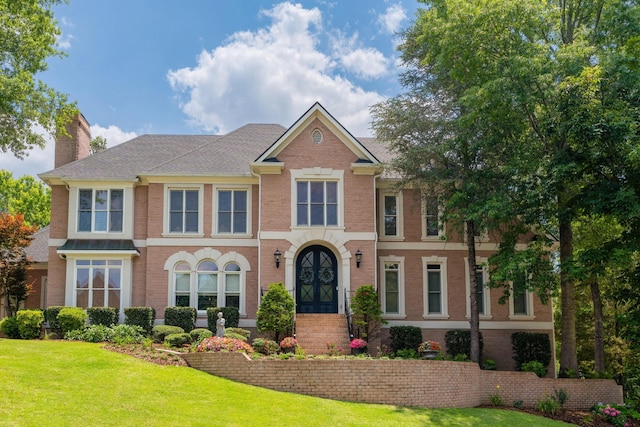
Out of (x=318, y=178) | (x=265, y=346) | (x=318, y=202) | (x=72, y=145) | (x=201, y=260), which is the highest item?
(x=72, y=145)

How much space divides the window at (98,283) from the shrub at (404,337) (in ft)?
34.1

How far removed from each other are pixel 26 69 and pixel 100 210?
20.7ft

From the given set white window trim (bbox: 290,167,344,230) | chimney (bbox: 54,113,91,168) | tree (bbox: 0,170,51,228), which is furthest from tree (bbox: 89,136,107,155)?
white window trim (bbox: 290,167,344,230)

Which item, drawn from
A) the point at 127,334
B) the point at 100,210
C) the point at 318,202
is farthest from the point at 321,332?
the point at 100,210

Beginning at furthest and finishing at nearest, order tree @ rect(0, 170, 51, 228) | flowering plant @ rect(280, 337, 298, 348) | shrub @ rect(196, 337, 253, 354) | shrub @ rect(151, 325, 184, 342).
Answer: tree @ rect(0, 170, 51, 228), shrub @ rect(151, 325, 184, 342), flowering plant @ rect(280, 337, 298, 348), shrub @ rect(196, 337, 253, 354)

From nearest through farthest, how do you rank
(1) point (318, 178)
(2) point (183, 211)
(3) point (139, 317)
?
(3) point (139, 317)
(1) point (318, 178)
(2) point (183, 211)

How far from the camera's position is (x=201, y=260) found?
23.7 metres

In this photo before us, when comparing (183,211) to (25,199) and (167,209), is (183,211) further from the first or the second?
(25,199)

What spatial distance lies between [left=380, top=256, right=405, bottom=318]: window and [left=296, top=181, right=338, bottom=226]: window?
3073 millimetres

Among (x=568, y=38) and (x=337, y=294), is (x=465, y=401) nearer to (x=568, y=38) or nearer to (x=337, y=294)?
(x=337, y=294)

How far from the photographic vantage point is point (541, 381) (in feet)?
61.9

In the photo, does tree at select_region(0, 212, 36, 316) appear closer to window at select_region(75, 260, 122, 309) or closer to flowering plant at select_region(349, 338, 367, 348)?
window at select_region(75, 260, 122, 309)

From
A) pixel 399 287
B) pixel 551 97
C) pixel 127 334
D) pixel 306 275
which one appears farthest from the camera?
pixel 399 287

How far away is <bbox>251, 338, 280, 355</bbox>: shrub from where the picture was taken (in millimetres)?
18984
